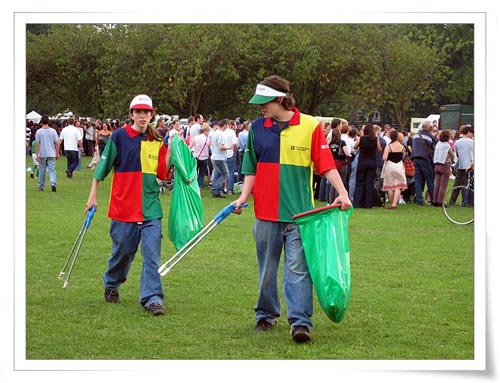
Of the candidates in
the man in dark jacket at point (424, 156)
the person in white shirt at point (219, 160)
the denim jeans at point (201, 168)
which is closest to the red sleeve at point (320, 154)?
the man in dark jacket at point (424, 156)

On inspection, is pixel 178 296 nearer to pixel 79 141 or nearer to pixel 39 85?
pixel 79 141

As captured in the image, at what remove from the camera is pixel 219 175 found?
22219 millimetres

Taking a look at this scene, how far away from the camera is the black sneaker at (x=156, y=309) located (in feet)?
28.3

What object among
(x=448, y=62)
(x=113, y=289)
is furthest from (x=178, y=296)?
(x=448, y=62)

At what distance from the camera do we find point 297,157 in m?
7.64

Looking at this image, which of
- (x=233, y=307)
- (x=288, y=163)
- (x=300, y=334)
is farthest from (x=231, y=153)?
(x=300, y=334)

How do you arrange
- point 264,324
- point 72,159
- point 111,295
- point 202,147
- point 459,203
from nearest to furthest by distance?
point 264,324
point 111,295
point 459,203
point 202,147
point 72,159

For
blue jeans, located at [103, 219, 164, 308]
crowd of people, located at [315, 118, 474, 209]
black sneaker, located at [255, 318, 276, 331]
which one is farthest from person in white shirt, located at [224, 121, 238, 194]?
black sneaker, located at [255, 318, 276, 331]

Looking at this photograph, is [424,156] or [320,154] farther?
[424,156]

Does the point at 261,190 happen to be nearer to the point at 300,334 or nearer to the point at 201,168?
the point at 300,334

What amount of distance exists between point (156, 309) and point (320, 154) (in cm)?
219

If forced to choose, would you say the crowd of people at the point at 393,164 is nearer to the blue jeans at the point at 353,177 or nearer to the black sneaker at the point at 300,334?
the blue jeans at the point at 353,177

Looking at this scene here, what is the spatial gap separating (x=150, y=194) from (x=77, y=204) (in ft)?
36.2

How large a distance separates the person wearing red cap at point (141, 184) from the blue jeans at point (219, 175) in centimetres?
1303
